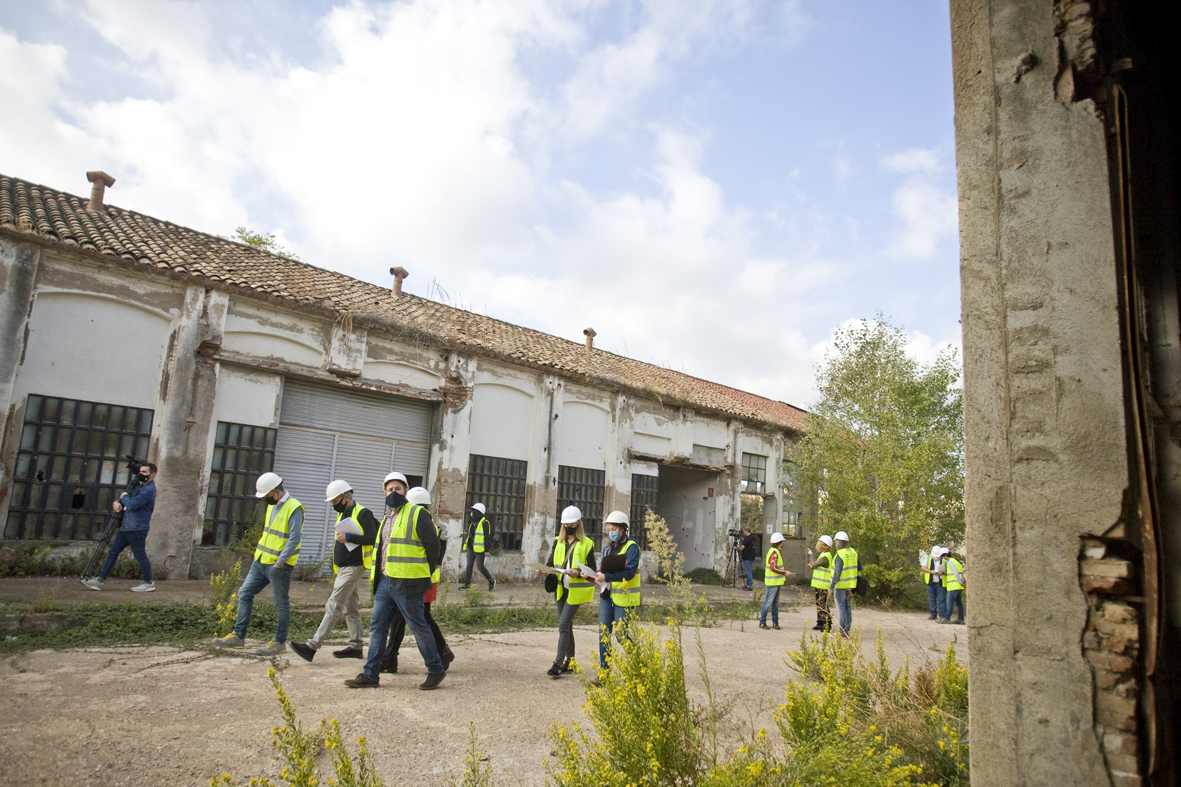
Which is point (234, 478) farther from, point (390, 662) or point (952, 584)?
point (952, 584)

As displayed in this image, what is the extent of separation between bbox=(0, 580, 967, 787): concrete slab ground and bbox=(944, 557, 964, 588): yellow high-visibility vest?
748cm

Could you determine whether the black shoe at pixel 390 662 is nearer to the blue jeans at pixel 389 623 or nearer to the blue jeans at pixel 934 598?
the blue jeans at pixel 389 623

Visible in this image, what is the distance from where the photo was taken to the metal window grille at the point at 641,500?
746 inches

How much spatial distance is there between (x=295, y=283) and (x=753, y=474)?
14.8 m

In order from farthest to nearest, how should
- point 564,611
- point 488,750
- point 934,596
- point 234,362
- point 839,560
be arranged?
point 934,596 < point 234,362 < point 839,560 < point 564,611 < point 488,750

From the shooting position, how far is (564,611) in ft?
22.5

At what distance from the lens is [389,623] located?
6.15 meters

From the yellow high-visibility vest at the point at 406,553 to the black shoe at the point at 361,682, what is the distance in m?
0.87

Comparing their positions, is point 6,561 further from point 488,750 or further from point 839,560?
point 839,560

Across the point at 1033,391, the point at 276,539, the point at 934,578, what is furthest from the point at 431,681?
the point at 934,578

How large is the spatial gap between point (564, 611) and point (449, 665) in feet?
4.28

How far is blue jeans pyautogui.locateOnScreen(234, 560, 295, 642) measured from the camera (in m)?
6.91

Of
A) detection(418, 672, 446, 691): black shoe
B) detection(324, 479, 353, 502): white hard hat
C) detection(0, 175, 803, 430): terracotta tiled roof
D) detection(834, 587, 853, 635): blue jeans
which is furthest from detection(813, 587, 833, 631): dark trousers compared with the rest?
detection(0, 175, 803, 430): terracotta tiled roof

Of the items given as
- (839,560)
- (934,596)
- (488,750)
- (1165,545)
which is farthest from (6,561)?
(934,596)
